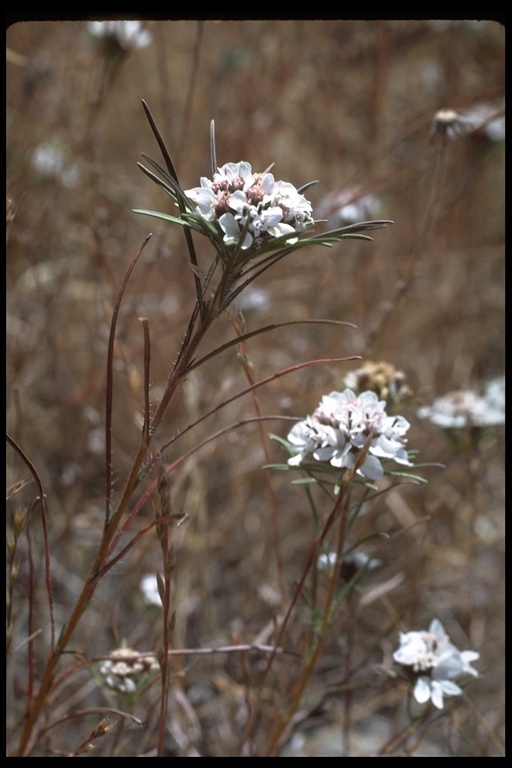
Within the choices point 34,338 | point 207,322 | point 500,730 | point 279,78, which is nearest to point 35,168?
point 34,338

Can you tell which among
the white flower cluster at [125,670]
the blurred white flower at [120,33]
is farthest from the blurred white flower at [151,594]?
the blurred white flower at [120,33]

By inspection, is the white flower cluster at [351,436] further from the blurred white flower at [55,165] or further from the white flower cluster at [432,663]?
the blurred white flower at [55,165]

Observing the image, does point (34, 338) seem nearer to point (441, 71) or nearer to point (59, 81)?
point (59, 81)

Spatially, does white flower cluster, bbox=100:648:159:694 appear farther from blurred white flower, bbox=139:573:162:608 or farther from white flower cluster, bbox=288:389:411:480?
white flower cluster, bbox=288:389:411:480

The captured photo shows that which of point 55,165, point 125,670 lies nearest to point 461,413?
point 125,670

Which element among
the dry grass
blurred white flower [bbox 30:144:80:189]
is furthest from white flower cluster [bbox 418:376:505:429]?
blurred white flower [bbox 30:144:80:189]

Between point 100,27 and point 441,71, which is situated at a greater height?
point 441,71
